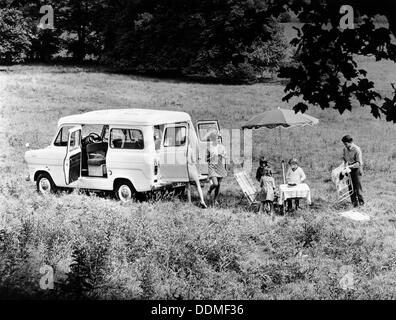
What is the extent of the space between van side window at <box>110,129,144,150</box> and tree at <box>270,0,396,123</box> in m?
7.71

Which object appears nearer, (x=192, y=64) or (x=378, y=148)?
(x=378, y=148)

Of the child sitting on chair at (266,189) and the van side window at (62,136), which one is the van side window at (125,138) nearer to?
the van side window at (62,136)

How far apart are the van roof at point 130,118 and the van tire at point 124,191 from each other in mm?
1409

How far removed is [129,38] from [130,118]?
8423 mm

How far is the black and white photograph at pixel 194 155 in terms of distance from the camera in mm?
7691

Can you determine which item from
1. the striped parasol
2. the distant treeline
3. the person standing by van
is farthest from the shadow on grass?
the person standing by van

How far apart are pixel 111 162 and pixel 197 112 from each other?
9427mm

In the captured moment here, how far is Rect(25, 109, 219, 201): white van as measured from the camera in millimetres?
14703

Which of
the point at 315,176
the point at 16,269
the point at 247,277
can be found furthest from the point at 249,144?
the point at 16,269

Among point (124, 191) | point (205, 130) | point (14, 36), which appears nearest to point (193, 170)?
point (124, 191)

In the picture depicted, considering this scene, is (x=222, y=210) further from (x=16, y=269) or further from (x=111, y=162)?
(x=16, y=269)

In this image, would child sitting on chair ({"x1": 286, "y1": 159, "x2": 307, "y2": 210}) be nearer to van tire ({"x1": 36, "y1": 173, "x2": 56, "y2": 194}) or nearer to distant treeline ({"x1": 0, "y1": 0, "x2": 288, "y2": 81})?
distant treeline ({"x1": 0, "y1": 0, "x2": 288, "y2": 81})

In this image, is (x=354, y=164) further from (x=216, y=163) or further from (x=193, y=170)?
(x=193, y=170)

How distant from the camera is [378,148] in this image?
21.1 meters
